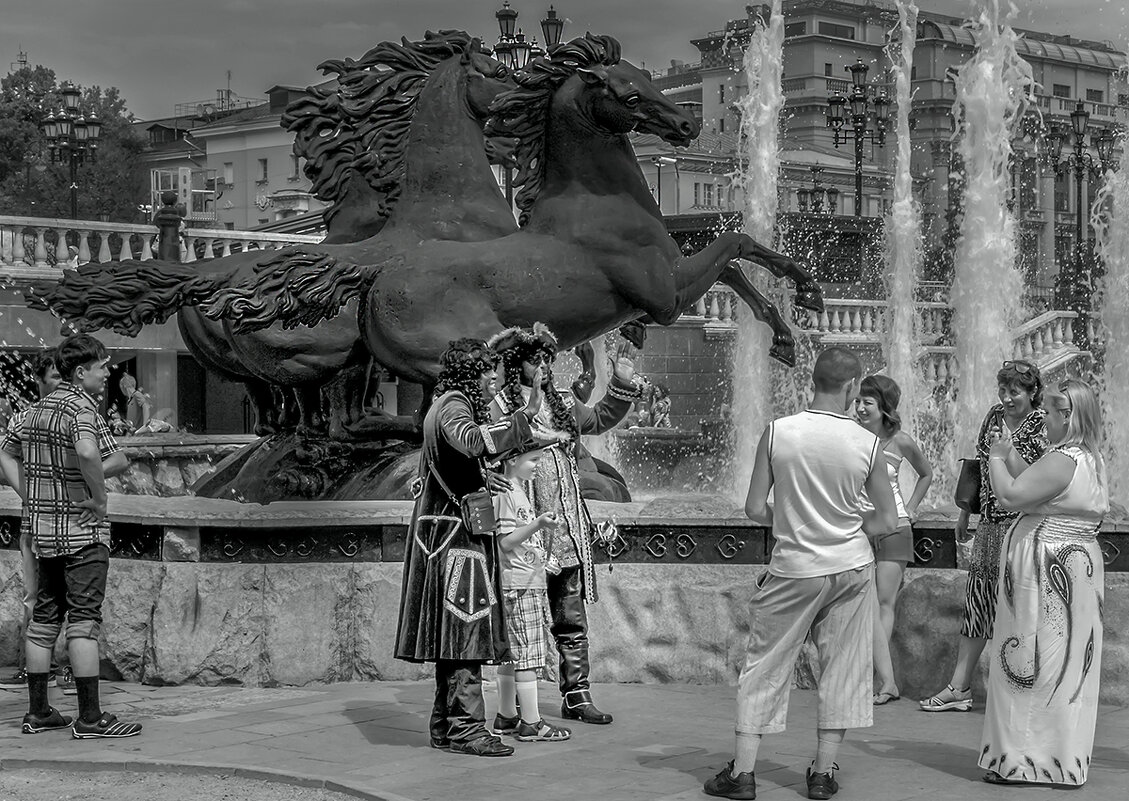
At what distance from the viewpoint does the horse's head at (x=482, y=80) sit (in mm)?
11211

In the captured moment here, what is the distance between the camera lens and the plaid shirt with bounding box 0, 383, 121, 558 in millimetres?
8227

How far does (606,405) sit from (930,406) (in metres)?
19.3

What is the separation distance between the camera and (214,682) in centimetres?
948

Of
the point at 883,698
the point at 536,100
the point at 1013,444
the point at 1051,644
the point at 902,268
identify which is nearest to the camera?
the point at 1051,644

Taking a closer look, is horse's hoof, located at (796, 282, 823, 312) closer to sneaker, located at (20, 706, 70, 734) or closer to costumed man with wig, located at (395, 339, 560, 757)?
costumed man with wig, located at (395, 339, 560, 757)

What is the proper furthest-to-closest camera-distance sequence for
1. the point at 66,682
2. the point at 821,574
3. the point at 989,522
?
the point at 66,682 → the point at 989,522 → the point at 821,574

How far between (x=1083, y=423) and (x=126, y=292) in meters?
5.96

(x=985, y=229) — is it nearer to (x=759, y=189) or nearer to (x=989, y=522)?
(x=759, y=189)

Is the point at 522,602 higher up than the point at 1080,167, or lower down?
lower down

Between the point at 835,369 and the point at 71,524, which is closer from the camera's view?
the point at 835,369

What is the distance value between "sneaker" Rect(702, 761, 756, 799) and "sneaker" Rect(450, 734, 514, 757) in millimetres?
1059

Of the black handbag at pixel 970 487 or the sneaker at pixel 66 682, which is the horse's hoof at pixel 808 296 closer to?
the black handbag at pixel 970 487

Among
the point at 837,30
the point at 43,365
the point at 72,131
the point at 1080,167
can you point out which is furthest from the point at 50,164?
the point at 43,365

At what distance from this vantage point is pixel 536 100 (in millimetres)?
10898
